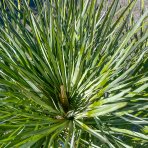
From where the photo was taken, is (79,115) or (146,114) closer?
(79,115)

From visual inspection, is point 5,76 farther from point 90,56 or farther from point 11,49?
point 90,56

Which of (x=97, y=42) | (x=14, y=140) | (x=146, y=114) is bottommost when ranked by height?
(x=14, y=140)

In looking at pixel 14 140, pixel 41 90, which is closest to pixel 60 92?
pixel 41 90

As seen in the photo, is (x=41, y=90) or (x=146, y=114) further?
(x=146, y=114)

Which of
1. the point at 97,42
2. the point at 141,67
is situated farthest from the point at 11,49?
the point at 141,67

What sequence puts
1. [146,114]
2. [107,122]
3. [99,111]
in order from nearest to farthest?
[99,111], [107,122], [146,114]

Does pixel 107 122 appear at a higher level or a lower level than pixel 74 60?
lower

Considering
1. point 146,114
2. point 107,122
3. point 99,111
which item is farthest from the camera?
point 146,114

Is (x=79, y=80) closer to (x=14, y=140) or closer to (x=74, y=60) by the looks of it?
(x=74, y=60)

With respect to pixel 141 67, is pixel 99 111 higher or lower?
lower
